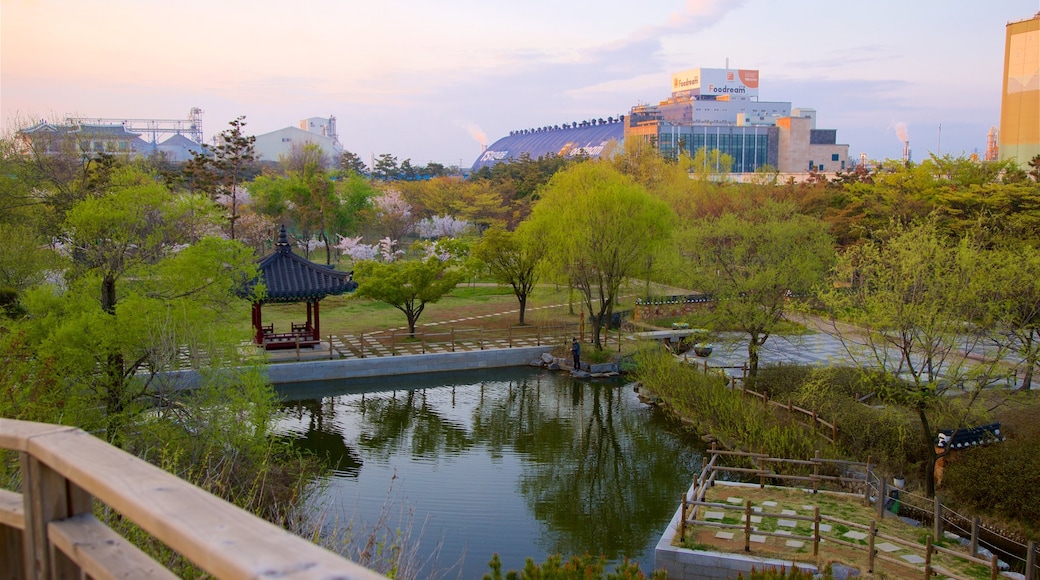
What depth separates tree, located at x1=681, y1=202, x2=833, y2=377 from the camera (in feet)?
50.9

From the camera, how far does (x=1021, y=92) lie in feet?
108

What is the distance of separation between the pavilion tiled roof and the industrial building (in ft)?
84.6

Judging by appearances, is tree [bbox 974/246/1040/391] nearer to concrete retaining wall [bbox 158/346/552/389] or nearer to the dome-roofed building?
concrete retaining wall [bbox 158/346/552/389]

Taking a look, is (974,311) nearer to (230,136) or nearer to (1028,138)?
(230,136)

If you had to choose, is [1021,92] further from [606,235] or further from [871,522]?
[871,522]

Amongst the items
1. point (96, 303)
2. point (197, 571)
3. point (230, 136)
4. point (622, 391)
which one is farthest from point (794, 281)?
point (230, 136)

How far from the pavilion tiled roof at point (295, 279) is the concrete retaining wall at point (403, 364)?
1617mm

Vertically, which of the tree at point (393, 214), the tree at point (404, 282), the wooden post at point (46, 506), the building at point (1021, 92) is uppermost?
the building at point (1021, 92)

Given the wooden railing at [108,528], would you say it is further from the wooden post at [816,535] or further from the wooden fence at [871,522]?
the wooden post at [816,535]

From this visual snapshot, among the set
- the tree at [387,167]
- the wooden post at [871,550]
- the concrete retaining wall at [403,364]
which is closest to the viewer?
the wooden post at [871,550]

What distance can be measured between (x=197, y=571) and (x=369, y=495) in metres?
7.50

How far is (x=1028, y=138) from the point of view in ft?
109

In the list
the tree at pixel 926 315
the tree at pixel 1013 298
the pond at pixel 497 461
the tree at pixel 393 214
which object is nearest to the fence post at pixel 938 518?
the tree at pixel 926 315

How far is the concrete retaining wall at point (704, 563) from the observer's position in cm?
790
